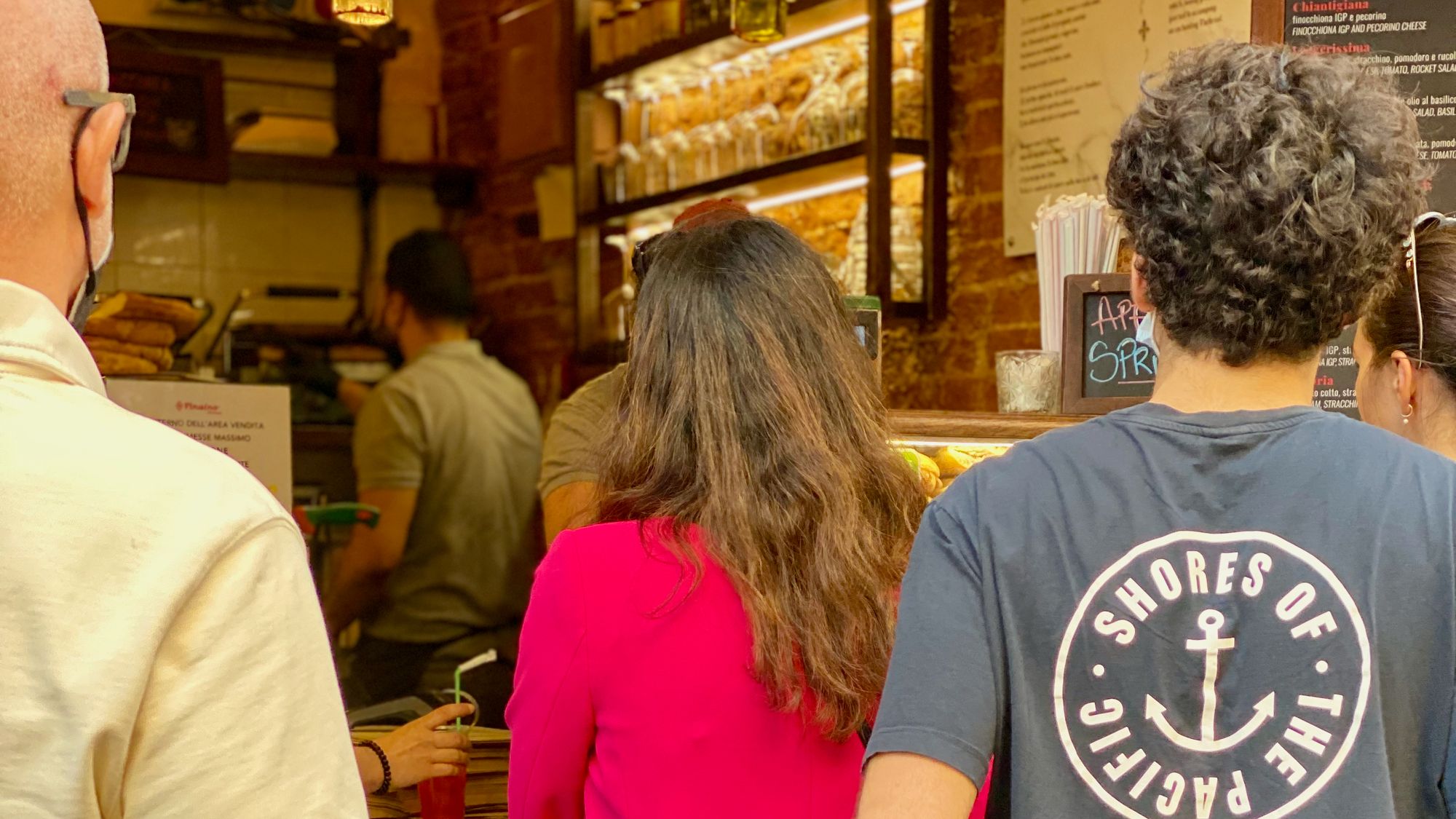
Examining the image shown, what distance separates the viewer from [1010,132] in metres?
4.05

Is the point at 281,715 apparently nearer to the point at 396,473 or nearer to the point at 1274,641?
the point at 1274,641

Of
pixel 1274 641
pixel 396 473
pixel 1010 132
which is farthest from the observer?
pixel 396 473

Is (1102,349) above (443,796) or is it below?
above

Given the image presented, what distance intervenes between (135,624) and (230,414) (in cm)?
233

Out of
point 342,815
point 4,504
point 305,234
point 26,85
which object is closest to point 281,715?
point 342,815

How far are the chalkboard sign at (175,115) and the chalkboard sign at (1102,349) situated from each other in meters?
3.93

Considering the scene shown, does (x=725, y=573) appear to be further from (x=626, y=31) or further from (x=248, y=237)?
(x=248, y=237)

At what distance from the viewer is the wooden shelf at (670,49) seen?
4441mm

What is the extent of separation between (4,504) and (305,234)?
17.9 feet

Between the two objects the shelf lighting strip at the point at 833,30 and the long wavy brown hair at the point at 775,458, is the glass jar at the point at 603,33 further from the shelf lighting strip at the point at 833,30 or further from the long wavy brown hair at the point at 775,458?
the long wavy brown hair at the point at 775,458

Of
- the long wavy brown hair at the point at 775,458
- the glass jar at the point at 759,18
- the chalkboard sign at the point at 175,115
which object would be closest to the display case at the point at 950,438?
the long wavy brown hair at the point at 775,458

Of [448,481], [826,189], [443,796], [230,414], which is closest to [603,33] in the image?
[826,189]

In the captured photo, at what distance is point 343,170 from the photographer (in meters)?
6.00

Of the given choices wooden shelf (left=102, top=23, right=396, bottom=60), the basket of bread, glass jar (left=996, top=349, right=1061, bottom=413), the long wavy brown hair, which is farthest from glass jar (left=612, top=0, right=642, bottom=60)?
the long wavy brown hair
